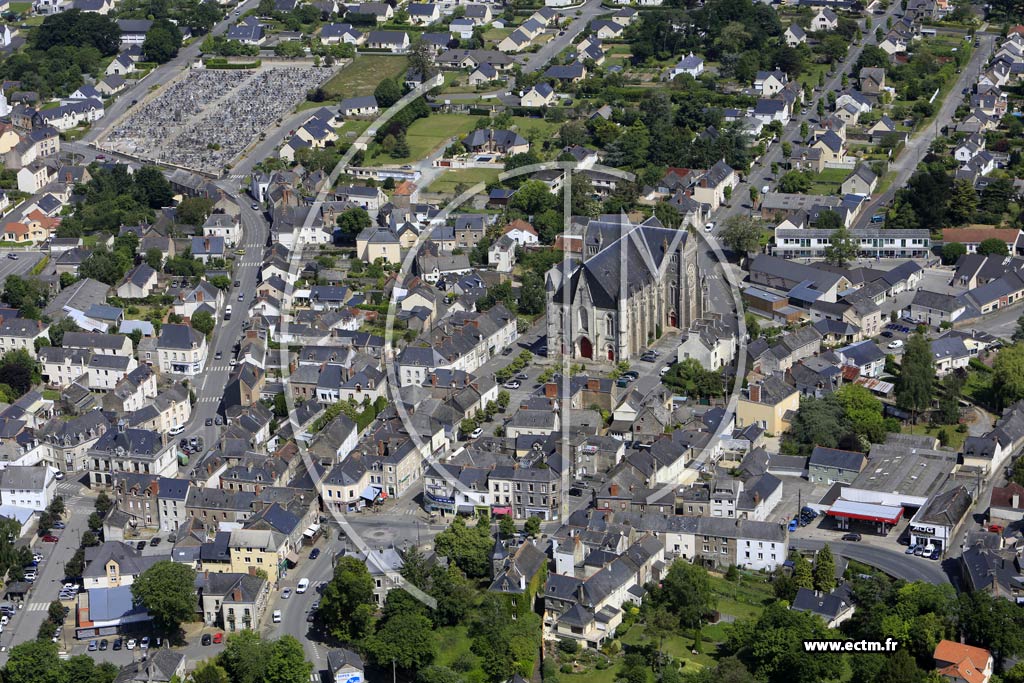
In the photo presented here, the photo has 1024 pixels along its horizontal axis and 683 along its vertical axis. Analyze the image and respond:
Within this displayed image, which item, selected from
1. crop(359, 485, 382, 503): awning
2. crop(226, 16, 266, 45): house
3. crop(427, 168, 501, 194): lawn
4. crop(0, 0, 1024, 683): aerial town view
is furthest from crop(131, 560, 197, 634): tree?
crop(226, 16, 266, 45): house

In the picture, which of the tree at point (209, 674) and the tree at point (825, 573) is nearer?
the tree at point (209, 674)

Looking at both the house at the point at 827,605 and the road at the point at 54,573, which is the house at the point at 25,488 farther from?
the house at the point at 827,605

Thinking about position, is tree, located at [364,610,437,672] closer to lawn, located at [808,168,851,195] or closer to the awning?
the awning

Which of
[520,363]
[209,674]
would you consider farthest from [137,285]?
[209,674]

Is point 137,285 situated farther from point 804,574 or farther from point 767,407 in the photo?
point 804,574

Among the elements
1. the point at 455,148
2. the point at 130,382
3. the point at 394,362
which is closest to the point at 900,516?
the point at 394,362

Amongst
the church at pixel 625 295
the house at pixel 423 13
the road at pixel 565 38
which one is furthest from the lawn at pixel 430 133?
the church at pixel 625 295
